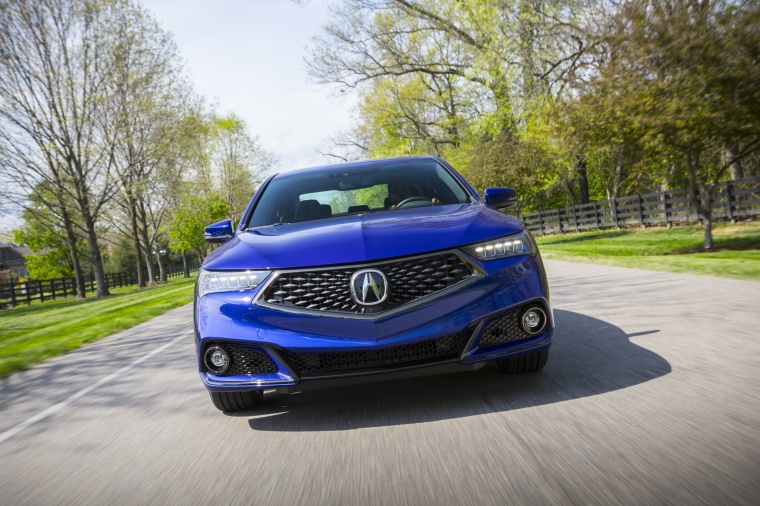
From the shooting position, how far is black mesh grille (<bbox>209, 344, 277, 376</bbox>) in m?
3.79

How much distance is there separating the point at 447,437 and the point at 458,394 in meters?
0.81

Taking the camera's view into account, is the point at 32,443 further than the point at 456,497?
Yes

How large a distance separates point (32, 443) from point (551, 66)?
76.8 feet

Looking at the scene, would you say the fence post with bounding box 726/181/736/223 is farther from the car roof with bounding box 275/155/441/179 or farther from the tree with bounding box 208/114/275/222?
the tree with bounding box 208/114/275/222

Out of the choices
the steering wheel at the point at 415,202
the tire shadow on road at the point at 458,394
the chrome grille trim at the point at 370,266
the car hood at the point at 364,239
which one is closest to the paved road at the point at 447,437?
the tire shadow on road at the point at 458,394

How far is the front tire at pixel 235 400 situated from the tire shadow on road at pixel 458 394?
2.2 inches

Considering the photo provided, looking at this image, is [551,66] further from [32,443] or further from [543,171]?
[32,443]

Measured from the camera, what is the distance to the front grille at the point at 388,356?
3666mm

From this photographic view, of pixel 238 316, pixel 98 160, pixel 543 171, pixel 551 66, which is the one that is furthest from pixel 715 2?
pixel 98 160

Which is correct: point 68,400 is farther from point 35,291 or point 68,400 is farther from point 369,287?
point 35,291

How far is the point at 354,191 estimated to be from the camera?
5902mm

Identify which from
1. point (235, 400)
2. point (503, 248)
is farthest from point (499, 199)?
point (235, 400)

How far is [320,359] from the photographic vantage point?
3725 mm

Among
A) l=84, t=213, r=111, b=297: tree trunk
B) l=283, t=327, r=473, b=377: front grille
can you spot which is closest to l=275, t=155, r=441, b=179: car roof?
l=283, t=327, r=473, b=377: front grille
